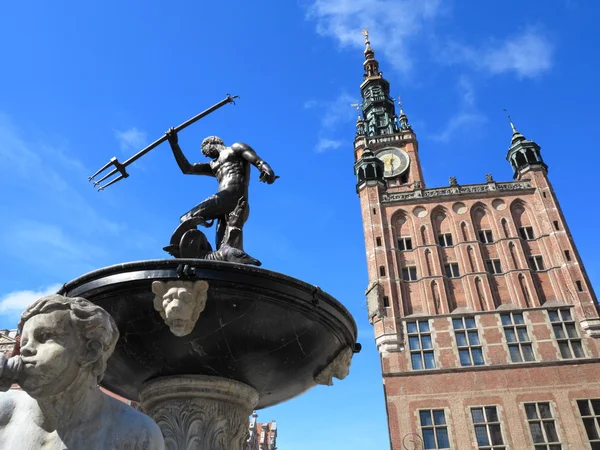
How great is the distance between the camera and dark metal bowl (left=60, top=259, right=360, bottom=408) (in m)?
2.94

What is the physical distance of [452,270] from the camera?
23.5 m

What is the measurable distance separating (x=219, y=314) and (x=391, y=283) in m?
20.7

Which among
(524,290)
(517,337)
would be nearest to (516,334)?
(517,337)

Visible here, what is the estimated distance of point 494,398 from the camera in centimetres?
1952

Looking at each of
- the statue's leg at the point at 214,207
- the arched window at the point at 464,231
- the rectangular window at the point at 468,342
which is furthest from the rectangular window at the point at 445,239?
the statue's leg at the point at 214,207

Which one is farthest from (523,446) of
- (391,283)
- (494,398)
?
(391,283)

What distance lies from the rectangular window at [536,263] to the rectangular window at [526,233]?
1082 mm

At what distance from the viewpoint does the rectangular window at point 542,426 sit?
1839 cm

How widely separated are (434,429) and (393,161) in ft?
59.5

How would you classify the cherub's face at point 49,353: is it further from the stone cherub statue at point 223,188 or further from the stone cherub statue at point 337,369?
the stone cherub statue at point 337,369

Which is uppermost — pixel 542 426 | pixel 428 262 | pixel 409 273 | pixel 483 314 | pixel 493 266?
pixel 428 262

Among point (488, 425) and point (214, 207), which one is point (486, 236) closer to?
point (488, 425)

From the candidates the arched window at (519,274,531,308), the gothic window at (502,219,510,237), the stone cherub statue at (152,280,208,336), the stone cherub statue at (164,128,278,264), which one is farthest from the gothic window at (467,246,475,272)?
the stone cherub statue at (152,280,208,336)

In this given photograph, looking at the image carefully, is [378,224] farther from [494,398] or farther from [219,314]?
[219,314]
